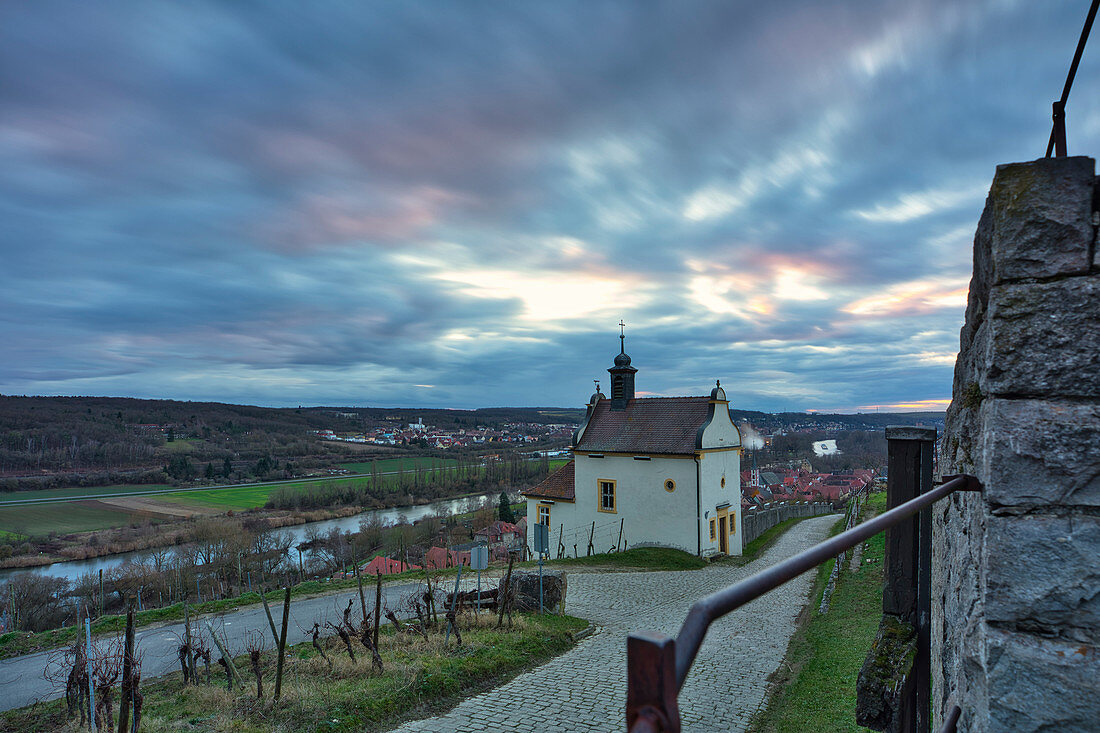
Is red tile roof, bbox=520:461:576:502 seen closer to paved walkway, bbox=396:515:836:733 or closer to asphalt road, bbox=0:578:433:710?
paved walkway, bbox=396:515:836:733

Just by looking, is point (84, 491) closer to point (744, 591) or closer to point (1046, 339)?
point (744, 591)

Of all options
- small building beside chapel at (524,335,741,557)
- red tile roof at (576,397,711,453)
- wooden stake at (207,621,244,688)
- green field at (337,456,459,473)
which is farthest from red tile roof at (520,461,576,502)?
green field at (337,456,459,473)

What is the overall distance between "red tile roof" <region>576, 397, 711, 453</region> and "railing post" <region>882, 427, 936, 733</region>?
18.9 meters

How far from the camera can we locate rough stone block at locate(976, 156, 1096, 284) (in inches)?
60.4

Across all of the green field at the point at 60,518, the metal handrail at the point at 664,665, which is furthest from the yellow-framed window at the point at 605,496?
the green field at the point at 60,518

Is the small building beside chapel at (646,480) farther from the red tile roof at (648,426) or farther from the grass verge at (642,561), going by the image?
the grass verge at (642,561)

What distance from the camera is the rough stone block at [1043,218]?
154 cm

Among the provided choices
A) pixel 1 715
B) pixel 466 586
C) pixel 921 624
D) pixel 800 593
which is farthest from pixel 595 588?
pixel 921 624

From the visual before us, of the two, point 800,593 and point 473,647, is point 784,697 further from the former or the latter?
point 800,593

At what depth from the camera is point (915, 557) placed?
255 centimetres

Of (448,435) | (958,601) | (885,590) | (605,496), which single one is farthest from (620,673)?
(448,435)

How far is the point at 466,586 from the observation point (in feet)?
50.0

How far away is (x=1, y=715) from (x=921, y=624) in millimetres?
10987

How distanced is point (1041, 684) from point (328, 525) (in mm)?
66435
